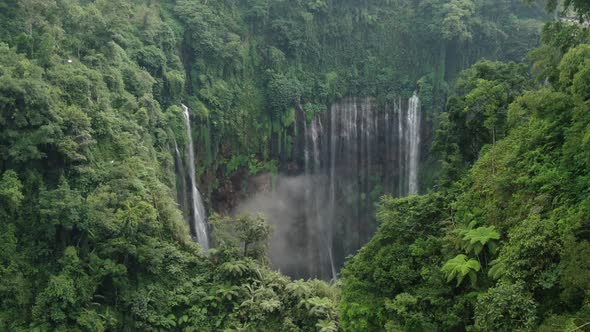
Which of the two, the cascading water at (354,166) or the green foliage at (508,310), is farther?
the cascading water at (354,166)

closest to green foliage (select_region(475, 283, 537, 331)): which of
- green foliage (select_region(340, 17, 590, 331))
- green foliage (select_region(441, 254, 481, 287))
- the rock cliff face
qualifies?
green foliage (select_region(340, 17, 590, 331))

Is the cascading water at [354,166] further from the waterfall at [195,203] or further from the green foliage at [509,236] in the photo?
the green foliage at [509,236]

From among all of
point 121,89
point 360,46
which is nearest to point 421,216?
point 121,89

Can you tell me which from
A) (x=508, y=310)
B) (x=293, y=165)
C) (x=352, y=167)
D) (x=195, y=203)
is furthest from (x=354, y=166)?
(x=508, y=310)

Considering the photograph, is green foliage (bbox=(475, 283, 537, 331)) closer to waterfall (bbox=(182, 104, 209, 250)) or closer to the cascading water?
waterfall (bbox=(182, 104, 209, 250))

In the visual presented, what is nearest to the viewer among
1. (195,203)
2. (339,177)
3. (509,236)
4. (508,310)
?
(508,310)

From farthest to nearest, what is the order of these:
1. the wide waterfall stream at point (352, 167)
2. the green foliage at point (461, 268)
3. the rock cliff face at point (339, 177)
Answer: the wide waterfall stream at point (352, 167) → the rock cliff face at point (339, 177) → the green foliage at point (461, 268)

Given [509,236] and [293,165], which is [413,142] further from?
[509,236]

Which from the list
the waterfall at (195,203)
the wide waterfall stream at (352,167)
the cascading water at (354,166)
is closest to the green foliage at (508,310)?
the waterfall at (195,203)
